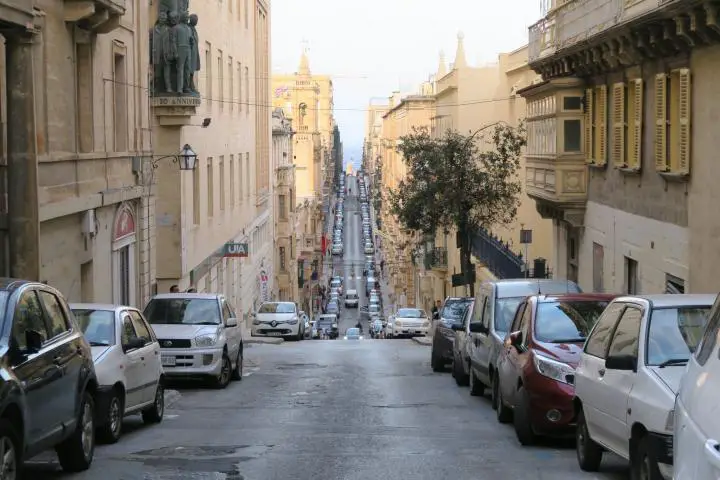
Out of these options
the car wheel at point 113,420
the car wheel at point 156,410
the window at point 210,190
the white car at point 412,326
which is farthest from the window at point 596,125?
the white car at point 412,326

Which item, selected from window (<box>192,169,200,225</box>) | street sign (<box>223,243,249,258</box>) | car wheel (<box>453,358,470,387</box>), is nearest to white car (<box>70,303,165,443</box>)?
car wheel (<box>453,358,470,387</box>)

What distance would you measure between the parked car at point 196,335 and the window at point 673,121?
27.9 feet

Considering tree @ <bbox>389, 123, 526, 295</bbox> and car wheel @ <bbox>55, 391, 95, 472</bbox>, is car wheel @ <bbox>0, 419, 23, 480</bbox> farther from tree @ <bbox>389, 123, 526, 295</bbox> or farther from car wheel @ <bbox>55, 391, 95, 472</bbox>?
tree @ <bbox>389, 123, 526, 295</bbox>

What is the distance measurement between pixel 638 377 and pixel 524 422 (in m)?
3.73

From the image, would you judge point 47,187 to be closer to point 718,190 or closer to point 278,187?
point 718,190

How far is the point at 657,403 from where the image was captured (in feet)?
26.9

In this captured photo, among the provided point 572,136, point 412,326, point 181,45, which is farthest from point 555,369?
point 412,326

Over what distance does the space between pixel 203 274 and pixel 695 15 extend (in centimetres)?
2163

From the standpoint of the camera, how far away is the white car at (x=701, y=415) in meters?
4.38

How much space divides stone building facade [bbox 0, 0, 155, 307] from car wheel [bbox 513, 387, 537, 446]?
24.2 feet

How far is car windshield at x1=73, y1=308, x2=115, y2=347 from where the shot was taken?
1309cm

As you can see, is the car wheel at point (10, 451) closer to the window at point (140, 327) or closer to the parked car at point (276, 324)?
the window at point (140, 327)

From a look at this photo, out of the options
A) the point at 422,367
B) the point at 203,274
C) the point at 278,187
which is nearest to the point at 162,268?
the point at 203,274

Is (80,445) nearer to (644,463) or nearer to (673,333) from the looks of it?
(644,463)
